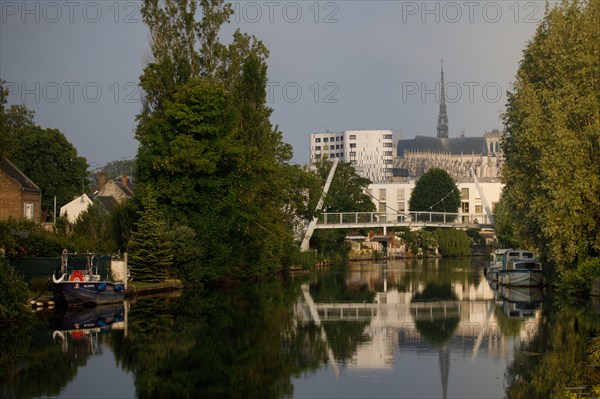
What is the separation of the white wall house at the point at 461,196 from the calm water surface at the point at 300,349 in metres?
125

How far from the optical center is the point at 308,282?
68125 millimetres

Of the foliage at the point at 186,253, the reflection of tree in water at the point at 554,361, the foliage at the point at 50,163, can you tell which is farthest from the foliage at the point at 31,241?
the foliage at the point at 50,163

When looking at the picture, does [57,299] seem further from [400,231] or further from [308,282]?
[400,231]

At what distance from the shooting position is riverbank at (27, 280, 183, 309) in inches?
1687

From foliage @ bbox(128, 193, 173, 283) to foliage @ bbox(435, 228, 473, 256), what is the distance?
8125 centimetres

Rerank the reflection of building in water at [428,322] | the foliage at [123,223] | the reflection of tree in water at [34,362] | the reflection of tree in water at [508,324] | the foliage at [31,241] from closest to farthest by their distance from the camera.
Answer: the reflection of tree in water at [34,362], the reflection of building in water at [428,322], the reflection of tree in water at [508,324], the foliage at [31,241], the foliage at [123,223]

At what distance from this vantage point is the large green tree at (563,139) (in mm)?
45812

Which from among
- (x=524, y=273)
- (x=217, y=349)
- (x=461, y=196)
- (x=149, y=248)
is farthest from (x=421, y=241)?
(x=217, y=349)

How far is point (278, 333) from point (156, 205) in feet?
74.1

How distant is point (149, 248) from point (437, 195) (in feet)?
337

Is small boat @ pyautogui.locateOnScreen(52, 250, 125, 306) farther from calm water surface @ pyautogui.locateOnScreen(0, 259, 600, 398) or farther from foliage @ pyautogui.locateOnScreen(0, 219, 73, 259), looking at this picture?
foliage @ pyautogui.locateOnScreen(0, 219, 73, 259)

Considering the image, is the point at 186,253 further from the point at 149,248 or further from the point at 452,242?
the point at 452,242

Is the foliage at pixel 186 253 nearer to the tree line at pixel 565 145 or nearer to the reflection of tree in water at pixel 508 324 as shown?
the tree line at pixel 565 145

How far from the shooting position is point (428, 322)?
128ft
